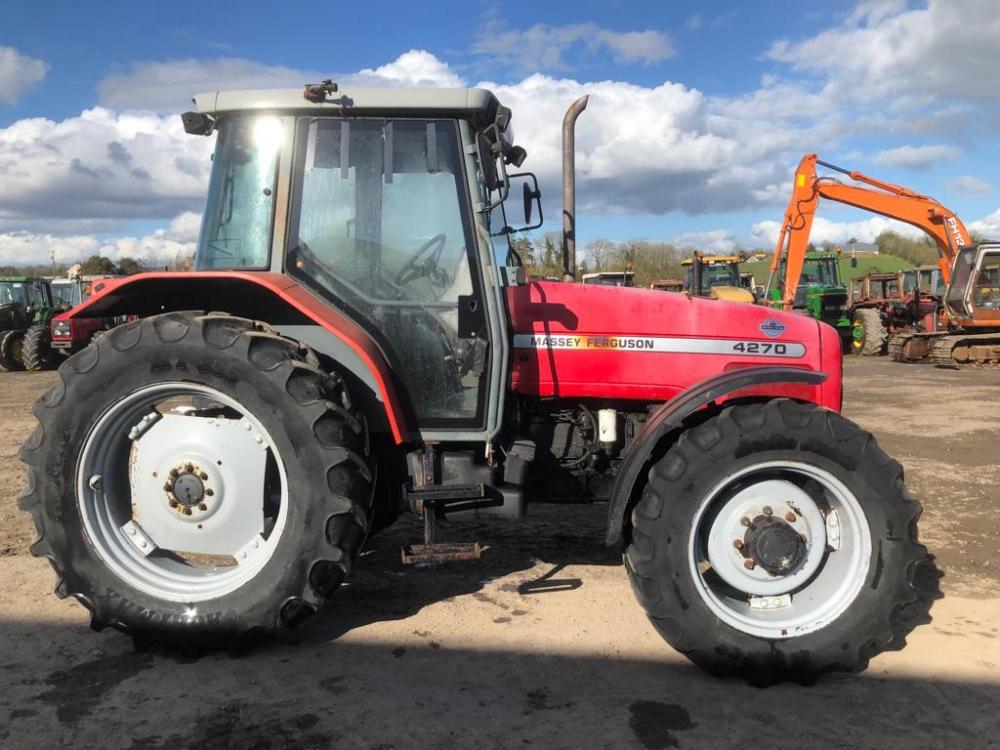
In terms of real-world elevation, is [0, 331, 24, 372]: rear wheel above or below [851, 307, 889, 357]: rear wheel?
below

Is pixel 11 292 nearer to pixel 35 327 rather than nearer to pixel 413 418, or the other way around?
pixel 35 327

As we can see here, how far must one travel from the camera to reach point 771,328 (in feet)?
12.0

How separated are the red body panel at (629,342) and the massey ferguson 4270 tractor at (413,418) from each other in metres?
0.01

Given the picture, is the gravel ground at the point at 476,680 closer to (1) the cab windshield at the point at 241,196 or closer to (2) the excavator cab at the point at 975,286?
(1) the cab windshield at the point at 241,196

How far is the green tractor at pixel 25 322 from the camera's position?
16297mm

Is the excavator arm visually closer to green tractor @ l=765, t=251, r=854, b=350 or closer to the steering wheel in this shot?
green tractor @ l=765, t=251, r=854, b=350

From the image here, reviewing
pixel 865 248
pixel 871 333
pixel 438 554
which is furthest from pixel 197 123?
pixel 865 248

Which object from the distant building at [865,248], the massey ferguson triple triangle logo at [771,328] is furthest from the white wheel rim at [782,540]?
the distant building at [865,248]

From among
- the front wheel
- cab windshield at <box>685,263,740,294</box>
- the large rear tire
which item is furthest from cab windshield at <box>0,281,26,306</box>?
the front wheel

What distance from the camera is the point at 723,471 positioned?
9.86 feet

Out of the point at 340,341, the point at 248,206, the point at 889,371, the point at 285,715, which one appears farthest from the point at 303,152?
the point at 889,371

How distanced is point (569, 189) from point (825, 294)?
646 inches

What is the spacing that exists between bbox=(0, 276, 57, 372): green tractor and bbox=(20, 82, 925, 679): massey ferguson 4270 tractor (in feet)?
49.7

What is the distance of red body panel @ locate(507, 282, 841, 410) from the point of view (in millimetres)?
3615
